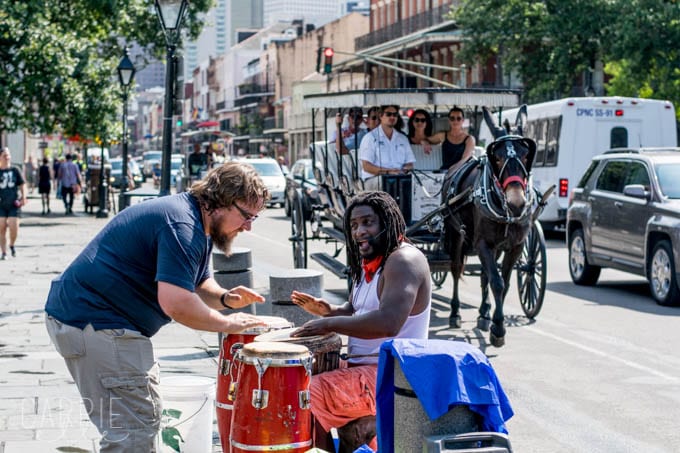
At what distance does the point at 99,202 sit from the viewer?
3497 centimetres

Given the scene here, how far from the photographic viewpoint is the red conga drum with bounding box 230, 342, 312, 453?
5.02m

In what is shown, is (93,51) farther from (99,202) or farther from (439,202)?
(439,202)

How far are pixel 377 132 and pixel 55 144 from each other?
78042mm

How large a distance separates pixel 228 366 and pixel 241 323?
42 centimetres

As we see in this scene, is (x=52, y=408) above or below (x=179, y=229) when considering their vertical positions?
below

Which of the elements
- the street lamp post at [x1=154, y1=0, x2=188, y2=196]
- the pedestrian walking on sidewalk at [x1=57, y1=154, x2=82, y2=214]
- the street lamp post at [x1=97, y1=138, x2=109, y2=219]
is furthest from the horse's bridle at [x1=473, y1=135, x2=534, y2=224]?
the pedestrian walking on sidewalk at [x1=57, y1=154, x2=82, y2=214]

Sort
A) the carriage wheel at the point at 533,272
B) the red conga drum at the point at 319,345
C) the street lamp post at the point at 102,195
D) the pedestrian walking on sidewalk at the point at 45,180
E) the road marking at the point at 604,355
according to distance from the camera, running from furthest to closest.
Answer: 1. the pedestrian walking on sidewalk at the point at 45,180
2. the street lamp post at the point at 102,195
3. the carriage wheel at the point at 533,272
4. the road marking at the point at 604,355
5. the red conga drum at the point at 319,345

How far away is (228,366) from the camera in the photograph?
229 inches

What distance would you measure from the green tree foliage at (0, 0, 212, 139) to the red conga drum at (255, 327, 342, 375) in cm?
2684

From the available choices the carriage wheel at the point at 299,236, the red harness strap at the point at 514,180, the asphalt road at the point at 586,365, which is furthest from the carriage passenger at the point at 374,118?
the red harness strap at the point at 514,180

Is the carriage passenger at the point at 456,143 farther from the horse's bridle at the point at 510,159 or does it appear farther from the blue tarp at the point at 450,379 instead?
the blue tarp at the point at 450,379

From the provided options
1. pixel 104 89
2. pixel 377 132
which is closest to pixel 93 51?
pixel 104 89

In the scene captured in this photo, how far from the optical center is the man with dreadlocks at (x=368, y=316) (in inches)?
216

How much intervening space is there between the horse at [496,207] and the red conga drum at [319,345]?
4759 millimetres
